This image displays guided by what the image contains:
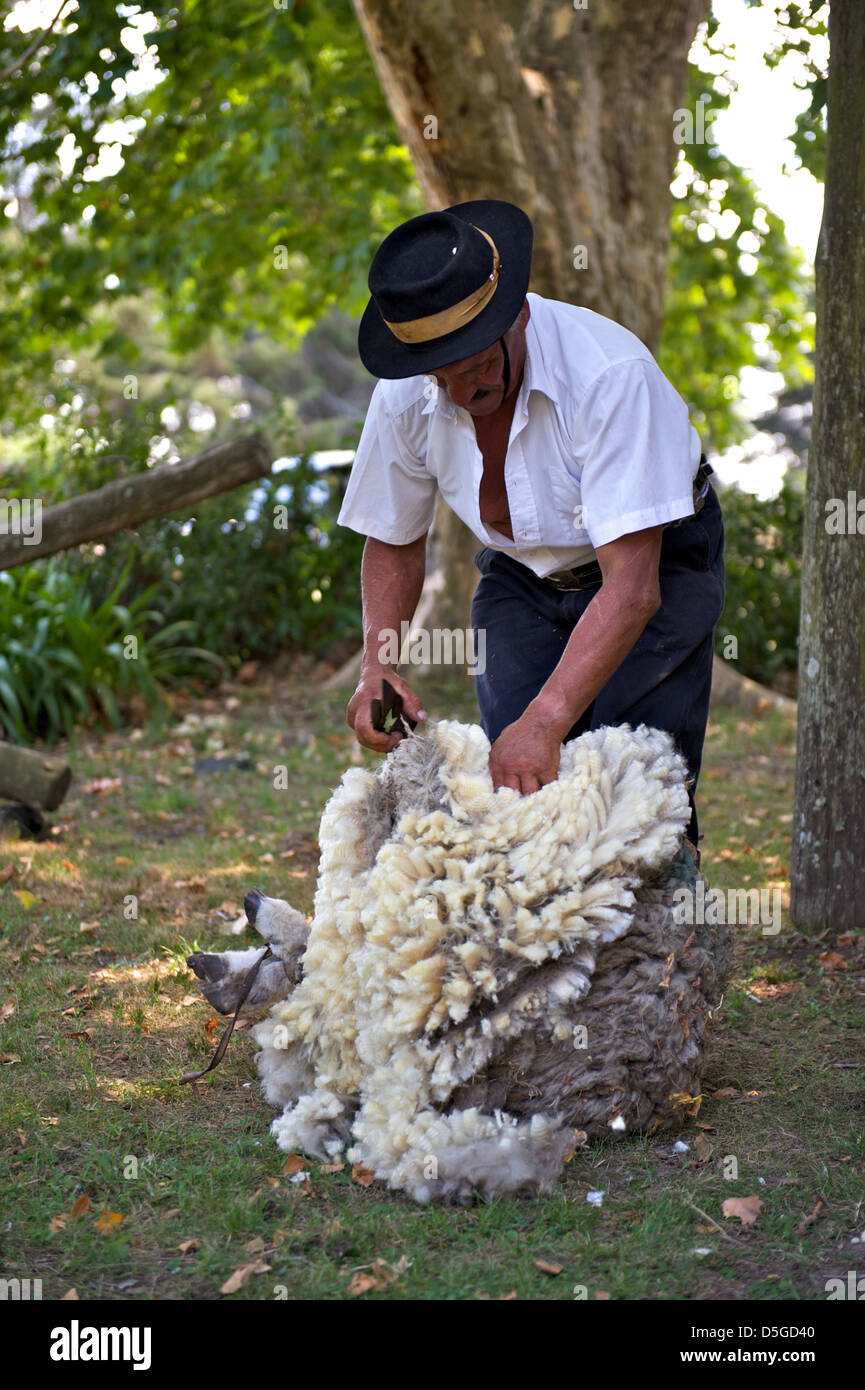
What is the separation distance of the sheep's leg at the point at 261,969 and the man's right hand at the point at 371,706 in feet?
1.70

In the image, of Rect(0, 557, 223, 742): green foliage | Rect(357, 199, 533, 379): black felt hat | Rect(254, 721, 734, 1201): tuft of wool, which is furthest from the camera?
Rect(0, 557, 223, 742): green foliage

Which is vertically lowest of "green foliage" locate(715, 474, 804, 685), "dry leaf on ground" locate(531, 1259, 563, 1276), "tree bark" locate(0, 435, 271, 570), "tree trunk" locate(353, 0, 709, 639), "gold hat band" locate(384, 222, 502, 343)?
"dry leaf on ground" locate(531, 1259, 563, 1276)

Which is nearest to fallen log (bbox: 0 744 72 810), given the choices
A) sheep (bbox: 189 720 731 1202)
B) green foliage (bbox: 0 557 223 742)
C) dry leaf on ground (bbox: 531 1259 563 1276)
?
green foliage (bbox: 0 557 223 742)

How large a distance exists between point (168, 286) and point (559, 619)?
6652 millimetres

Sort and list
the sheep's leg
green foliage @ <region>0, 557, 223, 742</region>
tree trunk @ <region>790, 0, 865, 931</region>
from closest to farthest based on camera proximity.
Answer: the sheep's leg < tree trunk @ <region>790, 0, 865, 931</region> < green foliage @ <region>0, 557, 223, 742</region>

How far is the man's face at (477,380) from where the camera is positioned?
2762 mm

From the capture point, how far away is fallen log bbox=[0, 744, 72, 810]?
5.37 metres

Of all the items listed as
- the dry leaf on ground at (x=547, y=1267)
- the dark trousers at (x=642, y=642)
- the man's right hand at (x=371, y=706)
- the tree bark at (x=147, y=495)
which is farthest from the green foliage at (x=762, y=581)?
the dry leaf on ground at (x=547, y=1267)

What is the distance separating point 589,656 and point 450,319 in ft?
2.71

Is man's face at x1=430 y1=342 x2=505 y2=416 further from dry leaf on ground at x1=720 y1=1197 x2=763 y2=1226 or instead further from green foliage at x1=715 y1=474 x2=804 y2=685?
green foliage at x1=715 y1=474 x2=804 y2=685

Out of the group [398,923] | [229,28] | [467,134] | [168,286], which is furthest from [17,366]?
[398,923]

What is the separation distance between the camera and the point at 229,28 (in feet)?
26.0

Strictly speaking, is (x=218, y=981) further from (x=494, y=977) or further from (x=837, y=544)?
(x=837, y=544)

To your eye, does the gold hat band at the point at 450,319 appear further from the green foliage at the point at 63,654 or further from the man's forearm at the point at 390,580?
the green foliage at the point at 63,654
